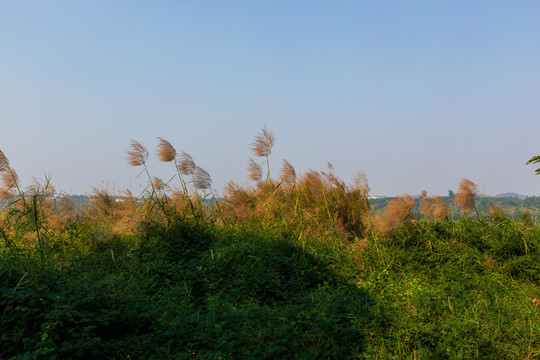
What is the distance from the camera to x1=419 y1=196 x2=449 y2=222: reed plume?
812 centimetres

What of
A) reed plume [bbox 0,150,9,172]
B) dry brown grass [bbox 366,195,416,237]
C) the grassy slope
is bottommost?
the grassy slope

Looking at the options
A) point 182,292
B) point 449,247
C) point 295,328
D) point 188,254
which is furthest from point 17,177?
point 449,247

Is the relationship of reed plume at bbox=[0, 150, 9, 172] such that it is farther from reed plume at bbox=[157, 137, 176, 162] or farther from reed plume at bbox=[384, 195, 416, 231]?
reed plume at bbox=[384, 195, 416, 231]

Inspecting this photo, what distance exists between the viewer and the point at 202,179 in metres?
8.32

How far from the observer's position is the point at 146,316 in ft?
13.9

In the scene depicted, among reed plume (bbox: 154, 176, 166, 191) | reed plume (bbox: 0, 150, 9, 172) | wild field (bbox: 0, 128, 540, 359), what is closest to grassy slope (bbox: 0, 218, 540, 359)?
wild field (bbox: 0, 128, 540, 359)

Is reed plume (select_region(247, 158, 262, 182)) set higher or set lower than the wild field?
higher

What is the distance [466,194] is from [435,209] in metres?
0.62

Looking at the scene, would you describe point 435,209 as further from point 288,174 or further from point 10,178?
point 10,178

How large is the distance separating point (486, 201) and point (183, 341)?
263 inches

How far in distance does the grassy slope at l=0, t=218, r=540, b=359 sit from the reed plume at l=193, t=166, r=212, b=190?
4.32 feet

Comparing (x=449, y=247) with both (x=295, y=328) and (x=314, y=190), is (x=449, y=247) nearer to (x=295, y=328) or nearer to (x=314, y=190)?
(x=314, y=190)

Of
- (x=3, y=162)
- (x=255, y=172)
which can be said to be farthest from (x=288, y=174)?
(x=3, y=162)

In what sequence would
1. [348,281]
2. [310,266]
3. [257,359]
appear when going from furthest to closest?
[310,266] → [348,281] → [257,359]
